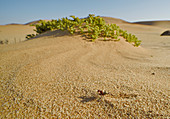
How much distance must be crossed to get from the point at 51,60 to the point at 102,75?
0.87 m

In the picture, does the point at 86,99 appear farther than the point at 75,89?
No

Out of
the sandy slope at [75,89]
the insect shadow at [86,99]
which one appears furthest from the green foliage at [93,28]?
the insect shadow at [86,99]

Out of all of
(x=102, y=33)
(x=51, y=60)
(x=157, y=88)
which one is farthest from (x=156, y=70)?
A: (x=102, y=33)

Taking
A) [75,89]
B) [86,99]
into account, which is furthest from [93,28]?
[86,99]

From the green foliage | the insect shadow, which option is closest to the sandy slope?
the insect shadow

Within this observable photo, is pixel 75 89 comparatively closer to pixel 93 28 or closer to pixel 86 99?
pixel 86 99

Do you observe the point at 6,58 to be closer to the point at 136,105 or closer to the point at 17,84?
the point at 17,84

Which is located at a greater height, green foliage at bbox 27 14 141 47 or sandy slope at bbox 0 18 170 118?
green foliage at bbox 27 14 141 47

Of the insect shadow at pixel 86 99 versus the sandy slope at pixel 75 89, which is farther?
the insect shadow at pixel 86 99

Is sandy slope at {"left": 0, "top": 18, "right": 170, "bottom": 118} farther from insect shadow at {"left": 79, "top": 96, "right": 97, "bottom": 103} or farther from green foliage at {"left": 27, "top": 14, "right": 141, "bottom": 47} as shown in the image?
green foliage at {"left": 27, "top": 14, "right": 141, "bottom": 47}

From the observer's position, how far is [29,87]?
1.14 meters

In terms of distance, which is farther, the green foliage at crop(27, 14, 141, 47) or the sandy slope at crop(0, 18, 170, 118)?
the green foliage at crop(27, 14, 141, 47)

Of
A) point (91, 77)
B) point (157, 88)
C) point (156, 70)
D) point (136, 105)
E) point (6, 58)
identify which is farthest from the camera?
point (6, 58)

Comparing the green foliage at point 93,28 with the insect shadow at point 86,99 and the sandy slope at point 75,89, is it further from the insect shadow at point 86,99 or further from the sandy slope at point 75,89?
the insect shadow at point 86,99
